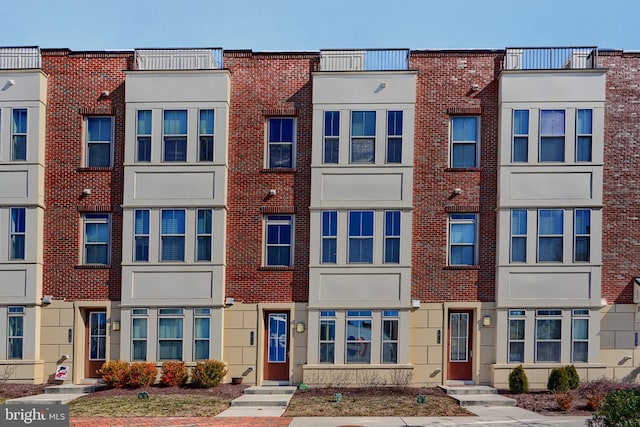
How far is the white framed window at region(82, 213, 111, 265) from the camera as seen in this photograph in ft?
76.9

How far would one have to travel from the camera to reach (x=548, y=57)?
902 inches

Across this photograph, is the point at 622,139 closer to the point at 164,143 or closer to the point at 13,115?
the point at 164,143

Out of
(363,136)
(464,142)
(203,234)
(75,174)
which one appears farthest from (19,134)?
(464,142)

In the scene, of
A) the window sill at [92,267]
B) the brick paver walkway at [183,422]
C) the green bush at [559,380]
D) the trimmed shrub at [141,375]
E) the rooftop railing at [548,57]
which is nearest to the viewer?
the brick paver walkway at [183,422]

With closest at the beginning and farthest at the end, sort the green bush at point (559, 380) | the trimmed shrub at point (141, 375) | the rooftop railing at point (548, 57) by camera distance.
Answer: the green bush at point (559, 380)
the trimmed shrub at point (141, 375)
the rooftop railing at point (548, 57)

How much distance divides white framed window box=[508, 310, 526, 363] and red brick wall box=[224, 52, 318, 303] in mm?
6156

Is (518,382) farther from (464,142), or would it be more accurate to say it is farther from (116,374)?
(116,374)

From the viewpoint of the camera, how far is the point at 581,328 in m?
22.4

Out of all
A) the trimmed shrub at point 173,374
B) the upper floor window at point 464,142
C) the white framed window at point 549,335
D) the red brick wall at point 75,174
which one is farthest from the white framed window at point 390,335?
the red brick wall at point 75,174

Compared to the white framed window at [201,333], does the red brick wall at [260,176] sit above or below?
above

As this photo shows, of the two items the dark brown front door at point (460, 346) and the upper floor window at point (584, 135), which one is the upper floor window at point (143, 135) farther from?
the upper floor window at point (584, 135)

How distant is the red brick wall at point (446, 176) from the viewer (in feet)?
75.2

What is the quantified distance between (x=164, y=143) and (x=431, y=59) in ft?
27.9

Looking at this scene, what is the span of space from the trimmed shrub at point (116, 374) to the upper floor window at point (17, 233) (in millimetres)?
4500
